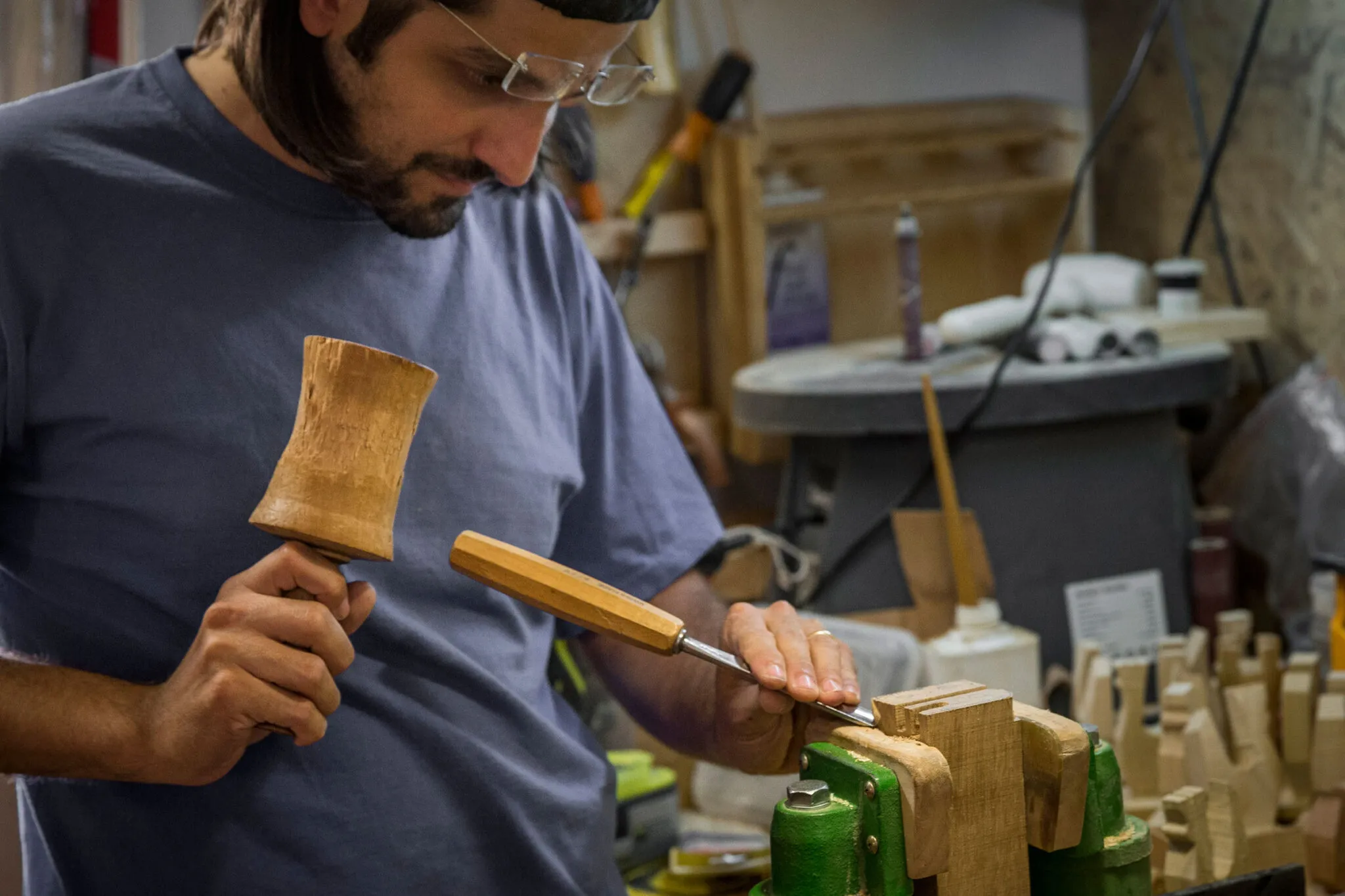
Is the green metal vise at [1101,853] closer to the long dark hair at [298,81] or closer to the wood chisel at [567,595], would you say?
the wood chisel at [567,595]

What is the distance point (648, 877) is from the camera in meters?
1.70

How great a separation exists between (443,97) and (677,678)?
551 millimetres

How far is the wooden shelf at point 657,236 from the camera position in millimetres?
2564

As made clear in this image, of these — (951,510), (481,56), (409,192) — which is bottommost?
(951,510)

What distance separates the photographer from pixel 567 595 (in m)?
0.90

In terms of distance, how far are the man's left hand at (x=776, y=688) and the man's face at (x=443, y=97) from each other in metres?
0.40

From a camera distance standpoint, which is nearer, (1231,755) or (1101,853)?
(1101,853)

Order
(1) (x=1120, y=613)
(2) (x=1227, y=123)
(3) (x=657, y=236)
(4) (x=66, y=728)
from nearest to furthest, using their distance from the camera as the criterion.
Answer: (4) (x=66, y=728), (1) (x=1120, y=613), (2) (x=1227, y=123), (3) (x=657, y=236)

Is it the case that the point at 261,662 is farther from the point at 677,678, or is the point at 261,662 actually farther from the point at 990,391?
the point at 990,391

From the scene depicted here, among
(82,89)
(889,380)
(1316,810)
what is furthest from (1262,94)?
(82,89)

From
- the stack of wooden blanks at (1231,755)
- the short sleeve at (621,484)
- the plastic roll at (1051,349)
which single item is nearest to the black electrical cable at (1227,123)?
the plastic roll at (1051,349)

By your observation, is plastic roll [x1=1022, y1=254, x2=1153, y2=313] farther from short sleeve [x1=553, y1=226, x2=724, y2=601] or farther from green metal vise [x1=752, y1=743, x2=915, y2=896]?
green metal vise [x1=752, y1=743, x2=915, y2=896]

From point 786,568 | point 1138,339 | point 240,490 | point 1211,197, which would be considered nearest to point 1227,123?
point 1211,197

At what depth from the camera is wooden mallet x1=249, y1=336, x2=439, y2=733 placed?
0.81m
